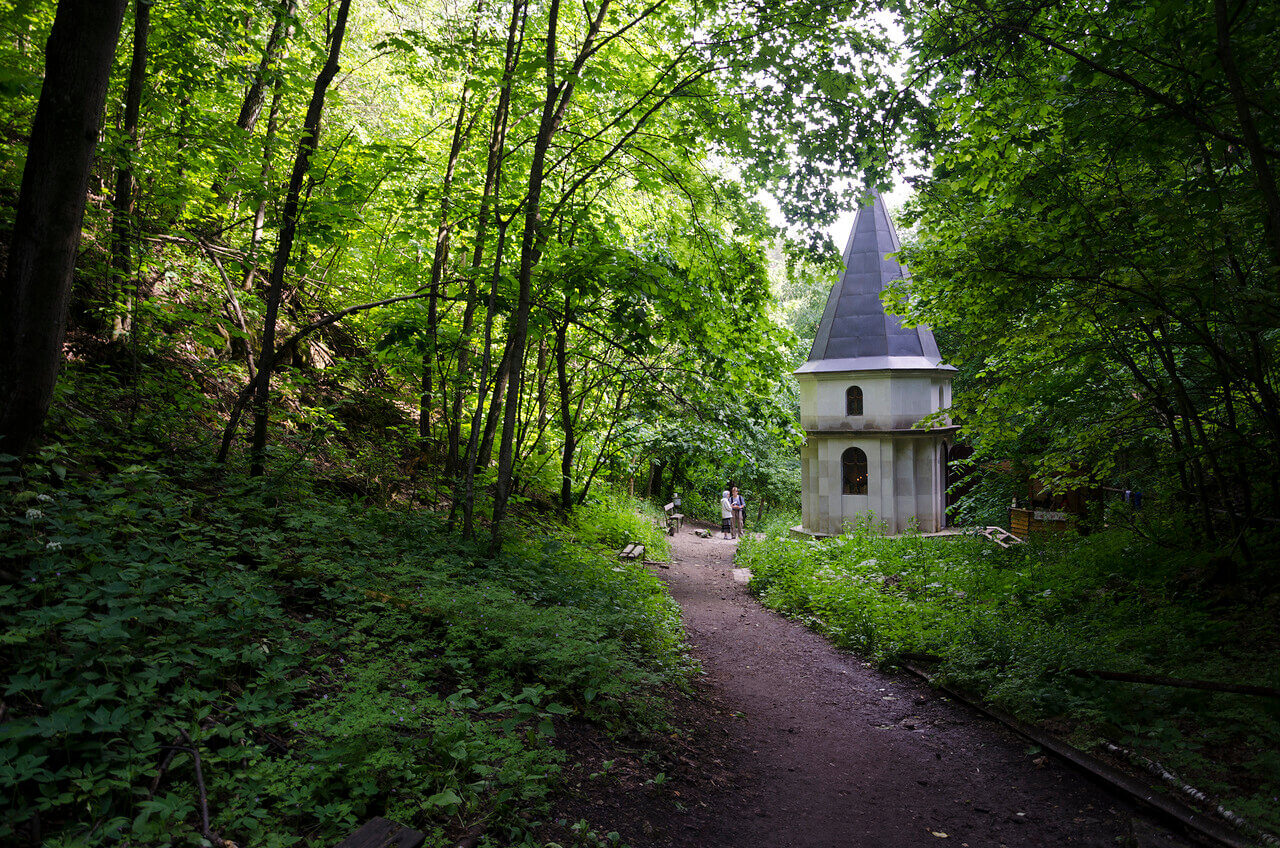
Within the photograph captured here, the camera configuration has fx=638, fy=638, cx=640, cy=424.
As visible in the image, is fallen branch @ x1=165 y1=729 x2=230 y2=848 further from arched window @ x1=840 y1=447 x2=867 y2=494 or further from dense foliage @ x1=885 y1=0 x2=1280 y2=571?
arched window @ x1=840 y1=447 x2=867 y2=494

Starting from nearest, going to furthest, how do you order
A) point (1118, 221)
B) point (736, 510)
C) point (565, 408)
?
1. point (1118, 221)
2. point (565, 408)
3. point (736, 510)

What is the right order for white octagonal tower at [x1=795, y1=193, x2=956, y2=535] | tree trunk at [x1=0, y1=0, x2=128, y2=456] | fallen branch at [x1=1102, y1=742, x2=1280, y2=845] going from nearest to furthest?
fallen branch at [x1=1102, y1=742, x2=1280, y2=845], tree trunk at [x1=0, y1=0, x2=128, y2=456], white octagonal tower at [x1=795, y1=193, x2=956, y2=535]

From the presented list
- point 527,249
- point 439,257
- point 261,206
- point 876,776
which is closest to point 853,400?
point 439,257

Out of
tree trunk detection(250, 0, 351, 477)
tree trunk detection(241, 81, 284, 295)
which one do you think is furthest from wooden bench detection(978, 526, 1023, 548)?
tree trunk detection(241, 81, 284, 295)

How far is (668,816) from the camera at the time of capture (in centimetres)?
365

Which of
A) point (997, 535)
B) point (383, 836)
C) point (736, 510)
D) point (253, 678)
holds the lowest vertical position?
point (383, 836)

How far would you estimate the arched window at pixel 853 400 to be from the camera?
20.2m

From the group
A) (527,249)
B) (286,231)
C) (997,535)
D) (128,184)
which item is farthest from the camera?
(997,535)

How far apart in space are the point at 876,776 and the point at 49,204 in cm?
652

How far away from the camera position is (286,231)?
241 inches

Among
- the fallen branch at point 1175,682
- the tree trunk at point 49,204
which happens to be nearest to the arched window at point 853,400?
the fallen branch at point 1175,682

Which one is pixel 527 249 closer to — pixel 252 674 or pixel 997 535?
pixel 252 674

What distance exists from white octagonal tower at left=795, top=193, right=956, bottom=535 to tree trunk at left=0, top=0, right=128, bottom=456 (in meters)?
17.9

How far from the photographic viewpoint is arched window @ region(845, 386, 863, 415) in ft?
66.2
